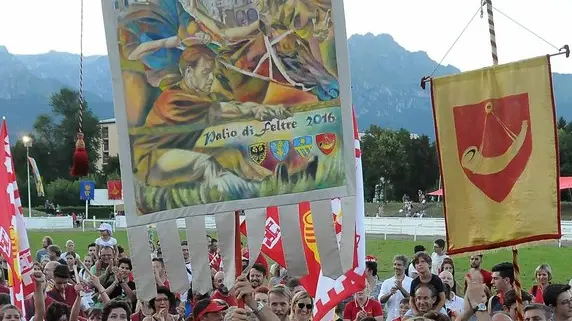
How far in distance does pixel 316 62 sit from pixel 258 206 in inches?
37.3

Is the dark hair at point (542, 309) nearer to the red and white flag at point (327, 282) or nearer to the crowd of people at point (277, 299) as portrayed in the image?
the crowd of people at point (277, 299)

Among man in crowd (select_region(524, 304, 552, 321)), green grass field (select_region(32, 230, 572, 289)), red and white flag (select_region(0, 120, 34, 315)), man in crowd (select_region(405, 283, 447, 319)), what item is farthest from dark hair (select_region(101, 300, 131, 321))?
green grass field (select_region(32, 230, 572, 289))

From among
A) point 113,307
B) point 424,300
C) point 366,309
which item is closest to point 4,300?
point 113,307

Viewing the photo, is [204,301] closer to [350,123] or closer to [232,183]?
[232,183]

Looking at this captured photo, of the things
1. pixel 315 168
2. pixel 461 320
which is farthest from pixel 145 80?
pixel 461 320

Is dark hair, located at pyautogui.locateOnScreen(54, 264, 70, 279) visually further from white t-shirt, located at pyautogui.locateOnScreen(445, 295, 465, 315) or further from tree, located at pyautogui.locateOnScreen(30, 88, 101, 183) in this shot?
tree, located at pyautogui.locateOnScreen(30, 88, 101, 183)

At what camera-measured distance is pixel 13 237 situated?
7.91m

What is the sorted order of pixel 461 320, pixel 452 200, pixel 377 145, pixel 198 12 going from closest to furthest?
pixel 198 12
pixel 452 200
pixel 461 320
pixel 377 145

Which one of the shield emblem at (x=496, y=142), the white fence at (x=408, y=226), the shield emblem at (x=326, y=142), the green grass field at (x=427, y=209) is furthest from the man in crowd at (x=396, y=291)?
the green grass field at (x=427, y=209)

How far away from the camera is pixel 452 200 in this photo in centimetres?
588

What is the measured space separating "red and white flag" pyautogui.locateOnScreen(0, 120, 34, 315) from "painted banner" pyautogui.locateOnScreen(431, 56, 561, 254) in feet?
13.5

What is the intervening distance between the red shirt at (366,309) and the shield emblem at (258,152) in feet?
15.2

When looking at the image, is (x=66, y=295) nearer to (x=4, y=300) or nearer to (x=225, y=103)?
(x=4, y=300)

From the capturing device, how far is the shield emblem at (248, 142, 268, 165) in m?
5.06
